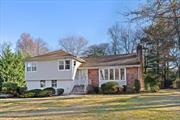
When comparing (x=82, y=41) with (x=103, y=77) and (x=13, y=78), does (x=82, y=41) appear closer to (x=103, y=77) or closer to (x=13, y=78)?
Answer: (x=13, y=78)

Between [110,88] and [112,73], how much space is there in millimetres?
3179

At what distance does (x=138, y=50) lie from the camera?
35.8m

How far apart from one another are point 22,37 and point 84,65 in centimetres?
3801

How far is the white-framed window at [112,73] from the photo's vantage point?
33.5 metres

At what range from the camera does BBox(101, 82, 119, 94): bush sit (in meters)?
31.3

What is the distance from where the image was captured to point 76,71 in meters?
35.7

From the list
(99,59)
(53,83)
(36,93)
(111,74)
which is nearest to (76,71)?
(53,83)

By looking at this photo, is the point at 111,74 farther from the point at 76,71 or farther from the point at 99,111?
the point at 99,111

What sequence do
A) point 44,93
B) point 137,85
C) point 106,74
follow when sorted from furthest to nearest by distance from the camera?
point 106,74 < point 44,93 < point 137,85

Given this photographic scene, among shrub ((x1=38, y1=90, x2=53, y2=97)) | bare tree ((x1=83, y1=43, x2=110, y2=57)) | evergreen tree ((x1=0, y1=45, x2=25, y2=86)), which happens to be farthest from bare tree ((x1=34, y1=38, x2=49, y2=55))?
shrub ((x1=38, y1=90, x2=53, y2=97))

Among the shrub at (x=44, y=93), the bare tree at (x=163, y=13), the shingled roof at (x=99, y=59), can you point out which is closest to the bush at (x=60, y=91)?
the shrub at (x=44, y=93)

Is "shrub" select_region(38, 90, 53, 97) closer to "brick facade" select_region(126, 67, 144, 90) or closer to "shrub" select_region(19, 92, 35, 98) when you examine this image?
"shrub" select_region(19, 92, 35, 98)

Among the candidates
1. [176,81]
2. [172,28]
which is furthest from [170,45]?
[176,81]

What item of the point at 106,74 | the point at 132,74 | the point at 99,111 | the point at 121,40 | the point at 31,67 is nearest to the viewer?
the point at 99,111
